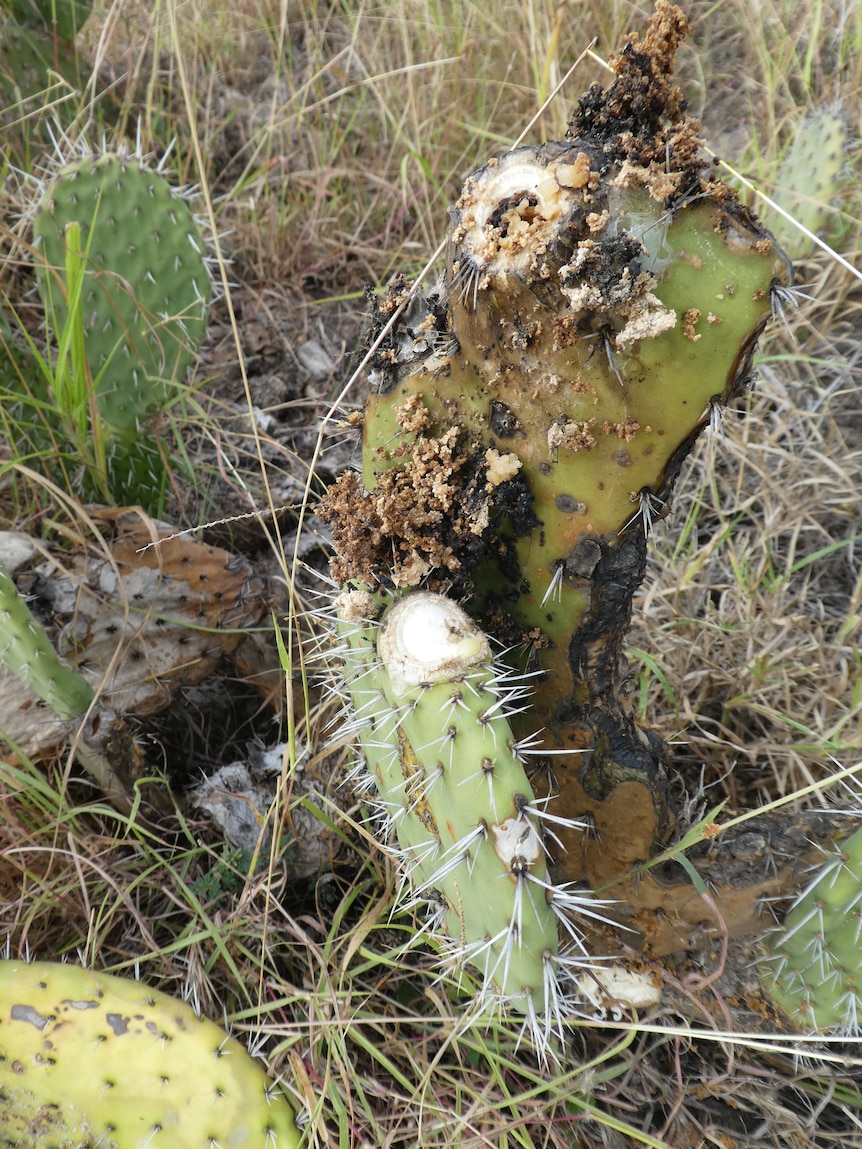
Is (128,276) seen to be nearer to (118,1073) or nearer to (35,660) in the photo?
(35,660)

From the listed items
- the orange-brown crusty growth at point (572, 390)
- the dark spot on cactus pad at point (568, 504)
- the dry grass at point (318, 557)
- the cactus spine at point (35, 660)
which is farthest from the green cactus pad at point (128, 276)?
the dark spot on cactus pad at point (568, 504)

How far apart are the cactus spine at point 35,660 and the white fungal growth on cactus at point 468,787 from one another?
534mm

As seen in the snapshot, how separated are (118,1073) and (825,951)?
0.93 meters

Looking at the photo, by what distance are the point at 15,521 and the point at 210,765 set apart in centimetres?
62

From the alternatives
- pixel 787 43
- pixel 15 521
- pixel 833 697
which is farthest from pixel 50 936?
pixel 787 43

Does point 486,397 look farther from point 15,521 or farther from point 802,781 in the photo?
point 15,521

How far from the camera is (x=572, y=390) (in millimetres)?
755

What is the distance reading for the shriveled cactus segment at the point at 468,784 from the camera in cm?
72

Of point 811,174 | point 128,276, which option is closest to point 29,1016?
point 128,276

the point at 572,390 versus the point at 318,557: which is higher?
the point at 572,390

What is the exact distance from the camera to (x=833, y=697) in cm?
142

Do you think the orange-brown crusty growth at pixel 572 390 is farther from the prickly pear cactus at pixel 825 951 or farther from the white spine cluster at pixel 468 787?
the prickly pear cactus at pixel 825 951

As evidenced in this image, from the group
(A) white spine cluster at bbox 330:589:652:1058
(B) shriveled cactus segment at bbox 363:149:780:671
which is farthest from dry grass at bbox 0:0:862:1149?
(B) shriveled cactus segment at bbox 363:149:780:671

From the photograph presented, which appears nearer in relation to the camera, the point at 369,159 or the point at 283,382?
the point at 283,382
